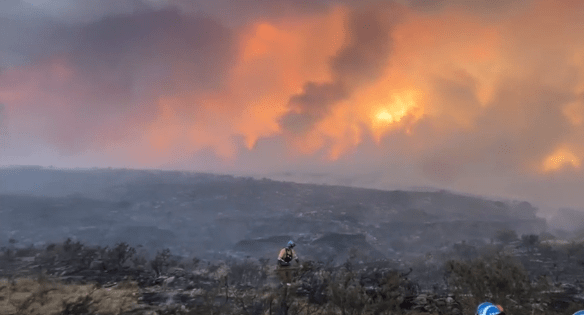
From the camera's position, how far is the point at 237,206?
194125 millimetres

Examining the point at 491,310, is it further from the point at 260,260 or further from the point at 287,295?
the point at 260,260

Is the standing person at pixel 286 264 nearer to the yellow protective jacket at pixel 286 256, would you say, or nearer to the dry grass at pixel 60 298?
the yellow protective jacket at pixel 286 256

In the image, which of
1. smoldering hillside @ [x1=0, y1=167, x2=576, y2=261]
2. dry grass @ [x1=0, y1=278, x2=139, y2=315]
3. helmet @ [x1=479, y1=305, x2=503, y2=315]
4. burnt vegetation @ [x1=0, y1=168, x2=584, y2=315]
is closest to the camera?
helmet @ [x1=479, y1=305, x2=503, y2=315]

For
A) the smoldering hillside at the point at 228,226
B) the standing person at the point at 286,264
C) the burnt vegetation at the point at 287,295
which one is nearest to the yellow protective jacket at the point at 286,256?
the standing person at the point at 286,264

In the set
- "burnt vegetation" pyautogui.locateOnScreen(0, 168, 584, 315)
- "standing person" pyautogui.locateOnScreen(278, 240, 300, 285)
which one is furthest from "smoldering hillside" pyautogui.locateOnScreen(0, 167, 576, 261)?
"standing person" pyautogui.locateOnScreen(278, 240, 300, 285)

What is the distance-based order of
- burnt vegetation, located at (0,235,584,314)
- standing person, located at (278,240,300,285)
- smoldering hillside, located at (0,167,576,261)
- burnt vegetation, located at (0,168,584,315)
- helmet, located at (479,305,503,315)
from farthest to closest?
1. smoldering hillside, located at (0,167,576,261)
2. burnt vegetation, located at (0,168,584,315)
3. burnt vegetation, located at (0,235,584,314)
4. standing person, located at (278,240,300,285)
5. helmet, located at (479,305,503,315)

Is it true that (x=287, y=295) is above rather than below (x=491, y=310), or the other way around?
below

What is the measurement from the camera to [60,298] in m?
18.8

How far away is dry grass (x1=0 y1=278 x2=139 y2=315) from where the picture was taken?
55.7 feet

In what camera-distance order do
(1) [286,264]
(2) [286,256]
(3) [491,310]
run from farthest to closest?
(2) [286,256], (1) [286,264], (3) [491,310]

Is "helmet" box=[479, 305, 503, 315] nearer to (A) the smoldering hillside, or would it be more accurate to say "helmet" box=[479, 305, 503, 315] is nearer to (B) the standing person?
(B) the standing person

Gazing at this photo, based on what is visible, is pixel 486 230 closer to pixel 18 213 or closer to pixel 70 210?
pixel 70 210

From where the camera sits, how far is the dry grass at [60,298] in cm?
1698

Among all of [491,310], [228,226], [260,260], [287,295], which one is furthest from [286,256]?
[228,226]
